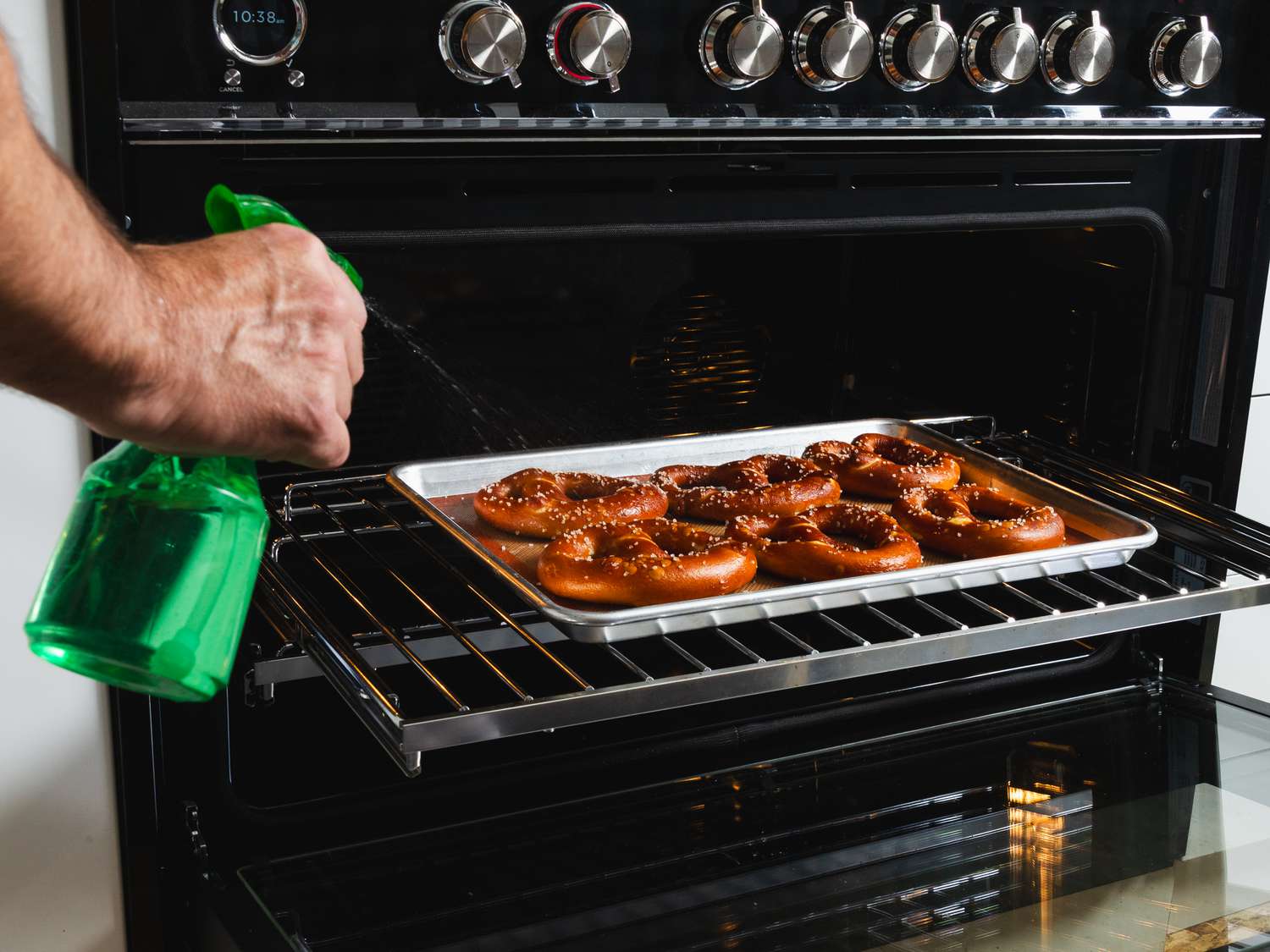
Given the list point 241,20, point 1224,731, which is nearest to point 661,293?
point 241,20

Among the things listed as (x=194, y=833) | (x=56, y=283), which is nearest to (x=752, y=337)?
(x=194, y=833)

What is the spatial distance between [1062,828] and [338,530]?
706mm

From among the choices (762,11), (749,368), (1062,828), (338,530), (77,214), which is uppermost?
(762,11)

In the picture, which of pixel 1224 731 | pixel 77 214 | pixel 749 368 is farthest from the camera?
pixel 749 368

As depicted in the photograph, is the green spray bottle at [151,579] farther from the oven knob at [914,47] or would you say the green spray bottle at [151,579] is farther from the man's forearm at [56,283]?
the oven knob at [914,47]

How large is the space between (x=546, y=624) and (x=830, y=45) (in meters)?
0.57

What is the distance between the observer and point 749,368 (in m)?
1.50

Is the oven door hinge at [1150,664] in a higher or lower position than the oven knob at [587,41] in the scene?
lower

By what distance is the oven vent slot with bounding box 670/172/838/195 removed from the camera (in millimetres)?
1205

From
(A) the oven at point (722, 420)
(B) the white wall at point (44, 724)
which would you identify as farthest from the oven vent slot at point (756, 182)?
(B) the white wall at point (44, 724)

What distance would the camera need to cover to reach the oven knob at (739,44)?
1150mm

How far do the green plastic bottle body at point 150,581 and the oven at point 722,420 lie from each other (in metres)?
0.17

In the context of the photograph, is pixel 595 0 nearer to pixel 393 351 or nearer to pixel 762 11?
pixel 762 11

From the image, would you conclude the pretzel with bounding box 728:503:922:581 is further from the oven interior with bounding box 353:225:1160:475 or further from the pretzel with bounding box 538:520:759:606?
the oven interior with bounding box 353:225:1160:475
